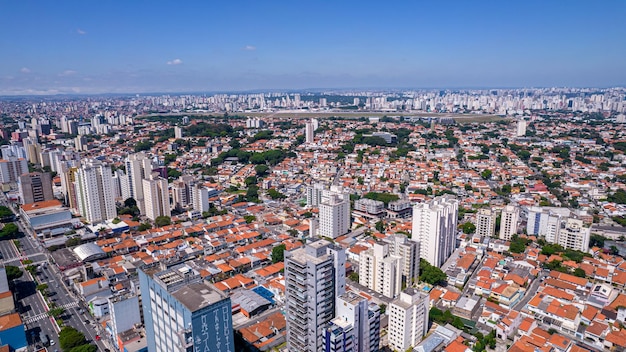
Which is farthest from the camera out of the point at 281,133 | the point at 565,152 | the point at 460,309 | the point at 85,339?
the point at 281,133

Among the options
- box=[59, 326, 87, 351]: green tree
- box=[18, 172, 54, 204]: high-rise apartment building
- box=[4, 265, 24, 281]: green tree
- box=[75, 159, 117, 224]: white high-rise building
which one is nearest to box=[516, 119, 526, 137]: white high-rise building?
box=[75, 159, 117, 224]: white high-rise building

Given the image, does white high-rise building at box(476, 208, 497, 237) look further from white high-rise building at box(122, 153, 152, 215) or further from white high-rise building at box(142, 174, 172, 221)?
white high-rise building at box(122, 153, 152, 215)

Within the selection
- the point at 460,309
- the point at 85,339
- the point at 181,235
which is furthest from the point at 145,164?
the point at 460,309

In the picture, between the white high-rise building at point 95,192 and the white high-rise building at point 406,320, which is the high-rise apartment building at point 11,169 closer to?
the white high-rise building at point 95,192

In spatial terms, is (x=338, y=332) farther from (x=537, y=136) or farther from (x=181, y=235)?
(x=537, y=136)

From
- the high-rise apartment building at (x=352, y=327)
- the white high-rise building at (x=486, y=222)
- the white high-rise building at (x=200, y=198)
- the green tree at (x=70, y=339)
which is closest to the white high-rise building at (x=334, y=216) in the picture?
the white high-rise building at (x=486, y=222)

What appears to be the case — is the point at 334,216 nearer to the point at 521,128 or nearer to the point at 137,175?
the point at 137,175
